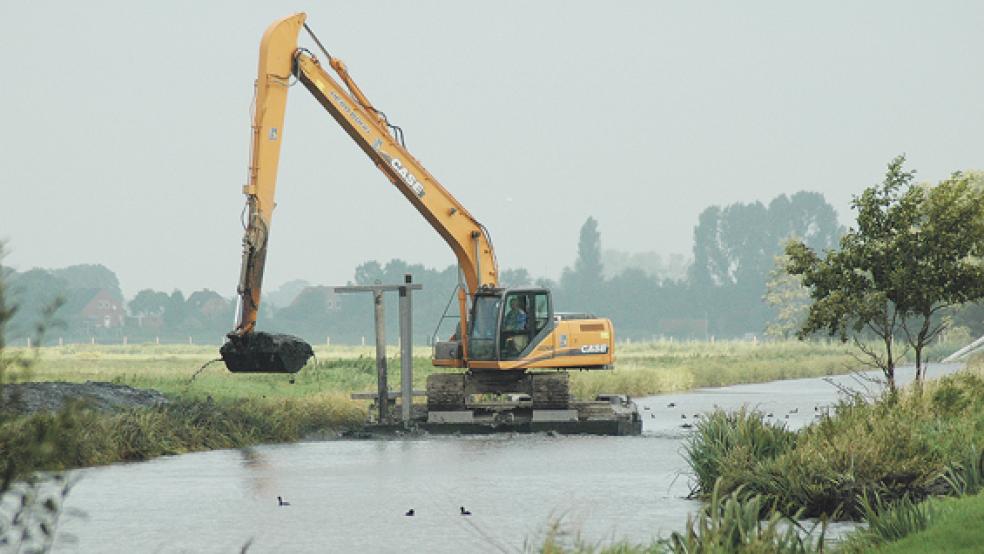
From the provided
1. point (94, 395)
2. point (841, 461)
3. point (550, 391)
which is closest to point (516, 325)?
point (550, 391)

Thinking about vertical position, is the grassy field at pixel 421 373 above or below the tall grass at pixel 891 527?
above

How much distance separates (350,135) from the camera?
3052 centimetres

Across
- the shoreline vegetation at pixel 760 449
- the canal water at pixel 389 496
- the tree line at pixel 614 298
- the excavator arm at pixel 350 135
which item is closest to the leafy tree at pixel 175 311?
the tree line at pixel 614 298

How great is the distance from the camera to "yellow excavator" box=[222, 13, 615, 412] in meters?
29.0

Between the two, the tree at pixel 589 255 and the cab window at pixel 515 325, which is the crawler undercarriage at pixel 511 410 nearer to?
the cab window at pixel 515 325

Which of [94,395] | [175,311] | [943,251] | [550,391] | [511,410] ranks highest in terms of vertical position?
[175,311]

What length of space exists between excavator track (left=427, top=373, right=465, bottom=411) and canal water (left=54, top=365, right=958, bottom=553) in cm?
81

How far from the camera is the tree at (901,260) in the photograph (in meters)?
27.1

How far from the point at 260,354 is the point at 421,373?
25.4m

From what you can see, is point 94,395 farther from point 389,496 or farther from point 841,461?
point 841,461

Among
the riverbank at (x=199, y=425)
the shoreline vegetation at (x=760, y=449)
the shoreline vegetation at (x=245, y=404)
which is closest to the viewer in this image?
the shoreline vegetation at (x=760, y=449)

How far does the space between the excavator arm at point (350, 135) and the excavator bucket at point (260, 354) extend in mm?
201

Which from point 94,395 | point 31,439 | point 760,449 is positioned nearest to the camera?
point 31,439

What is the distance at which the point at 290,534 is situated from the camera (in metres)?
16.7
